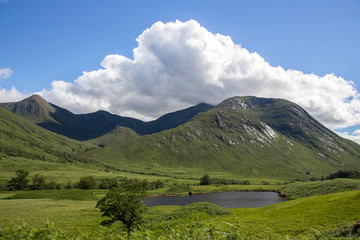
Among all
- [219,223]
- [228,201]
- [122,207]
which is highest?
[122,207]

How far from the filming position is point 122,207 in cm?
4669

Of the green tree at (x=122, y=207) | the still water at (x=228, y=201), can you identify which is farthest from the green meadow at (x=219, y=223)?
the still water at (x=228, y=201)

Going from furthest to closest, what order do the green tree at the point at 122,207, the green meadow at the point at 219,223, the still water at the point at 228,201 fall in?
the still water at the point at 228,201
the green tree at the point at 122,207
the green meadow at the point at 219,223

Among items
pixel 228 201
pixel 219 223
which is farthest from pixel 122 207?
pixel 228 201

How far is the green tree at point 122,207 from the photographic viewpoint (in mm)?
46938

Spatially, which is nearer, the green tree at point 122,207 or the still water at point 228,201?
the green tree at point 122,207

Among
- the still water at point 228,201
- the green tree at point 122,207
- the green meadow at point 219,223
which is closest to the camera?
the green meadow at point 219,223

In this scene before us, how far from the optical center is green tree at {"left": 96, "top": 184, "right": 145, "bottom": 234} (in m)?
46.9

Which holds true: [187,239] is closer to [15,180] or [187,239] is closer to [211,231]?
[211,231]

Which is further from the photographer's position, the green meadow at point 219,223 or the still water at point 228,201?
the still water at point 228,201

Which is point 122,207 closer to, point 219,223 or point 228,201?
point 219,223

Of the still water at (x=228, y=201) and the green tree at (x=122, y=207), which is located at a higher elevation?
the green tree at (x=122, y=207)

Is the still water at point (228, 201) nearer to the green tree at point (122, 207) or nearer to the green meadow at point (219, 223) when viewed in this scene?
the green meadow at point (219, 223)

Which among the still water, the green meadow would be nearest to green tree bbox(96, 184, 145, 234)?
the green meadow
